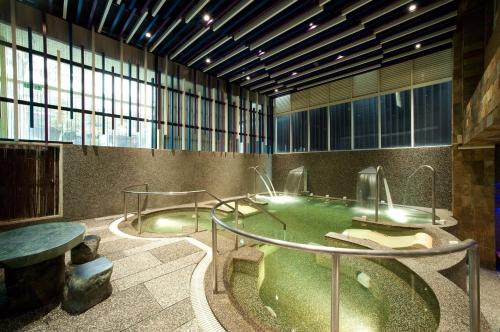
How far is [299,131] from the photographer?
9.07m

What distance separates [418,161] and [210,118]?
22.6ft

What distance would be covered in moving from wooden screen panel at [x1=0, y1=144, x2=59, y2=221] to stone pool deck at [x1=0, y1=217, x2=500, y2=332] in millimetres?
2367

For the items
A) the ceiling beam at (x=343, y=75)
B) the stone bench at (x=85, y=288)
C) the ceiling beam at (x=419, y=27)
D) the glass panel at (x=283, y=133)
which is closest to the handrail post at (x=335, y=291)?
the stone bench at (x=85, y=288)

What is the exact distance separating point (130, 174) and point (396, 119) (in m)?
8.37

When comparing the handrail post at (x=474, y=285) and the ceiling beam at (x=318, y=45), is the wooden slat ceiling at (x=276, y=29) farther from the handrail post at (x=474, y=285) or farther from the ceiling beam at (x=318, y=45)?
the handrail post at (x=474, y=285)

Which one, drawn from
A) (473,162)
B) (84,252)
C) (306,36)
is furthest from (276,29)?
(84,252)

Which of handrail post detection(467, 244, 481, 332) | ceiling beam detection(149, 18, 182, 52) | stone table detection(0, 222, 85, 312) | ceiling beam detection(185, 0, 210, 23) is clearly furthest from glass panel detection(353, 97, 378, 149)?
stone table detection(0, 222, 85, 312)

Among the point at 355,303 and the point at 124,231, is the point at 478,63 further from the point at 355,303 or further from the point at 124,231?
the point at 124,231

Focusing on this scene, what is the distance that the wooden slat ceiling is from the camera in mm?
4203

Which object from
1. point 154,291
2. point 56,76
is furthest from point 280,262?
point 56,76

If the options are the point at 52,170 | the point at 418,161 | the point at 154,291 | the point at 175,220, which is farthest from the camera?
the point at 418,161

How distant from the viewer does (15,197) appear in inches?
153

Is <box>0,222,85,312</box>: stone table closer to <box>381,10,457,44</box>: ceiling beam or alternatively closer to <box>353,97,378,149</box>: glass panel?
<box>381,10,457,44</box>: ceiling beam

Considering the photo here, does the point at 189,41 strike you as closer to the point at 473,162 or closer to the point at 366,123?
the point at 366,123
